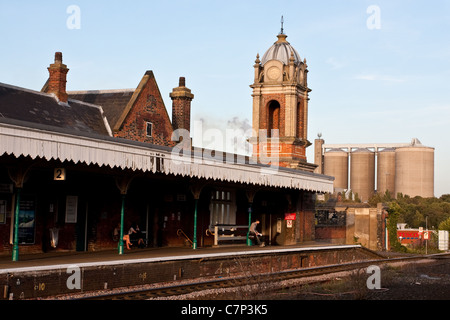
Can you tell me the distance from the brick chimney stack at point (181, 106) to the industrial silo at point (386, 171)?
10802 centimetres

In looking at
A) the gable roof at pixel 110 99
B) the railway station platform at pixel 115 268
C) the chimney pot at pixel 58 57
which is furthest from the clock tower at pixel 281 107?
the chimney pot at pixel 58 57

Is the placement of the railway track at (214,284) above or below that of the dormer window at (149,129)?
below

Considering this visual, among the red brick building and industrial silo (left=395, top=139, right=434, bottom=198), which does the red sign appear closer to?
the red brick building

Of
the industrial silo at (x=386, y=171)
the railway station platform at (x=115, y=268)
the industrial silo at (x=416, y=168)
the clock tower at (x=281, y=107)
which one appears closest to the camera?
the railway station platform at (x=115, y=268)

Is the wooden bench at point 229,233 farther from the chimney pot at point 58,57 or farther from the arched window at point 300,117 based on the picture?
the arched window at point 300,117

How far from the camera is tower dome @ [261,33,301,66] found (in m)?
36.4

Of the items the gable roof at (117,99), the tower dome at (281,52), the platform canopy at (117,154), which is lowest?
the platform canopy at (117,154)

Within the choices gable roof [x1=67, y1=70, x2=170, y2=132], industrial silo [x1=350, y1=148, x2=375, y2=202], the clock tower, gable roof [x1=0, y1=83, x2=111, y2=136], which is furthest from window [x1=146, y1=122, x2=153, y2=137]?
industrial silo [x1=350, y1=148, x2=375, y2=202]

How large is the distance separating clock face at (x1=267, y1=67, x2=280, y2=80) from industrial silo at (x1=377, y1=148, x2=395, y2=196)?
102 m

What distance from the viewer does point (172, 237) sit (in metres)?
25.3

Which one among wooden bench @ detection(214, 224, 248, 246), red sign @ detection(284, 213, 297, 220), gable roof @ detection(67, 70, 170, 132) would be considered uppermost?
gable roof @ detection(67, 70, 170, 132)

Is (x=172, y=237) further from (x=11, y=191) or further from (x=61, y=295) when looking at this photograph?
(x=61, y=295)

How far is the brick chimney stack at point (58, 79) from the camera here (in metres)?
25.5

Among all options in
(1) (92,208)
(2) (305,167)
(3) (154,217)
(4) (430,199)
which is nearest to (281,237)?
(2) (305,167)
